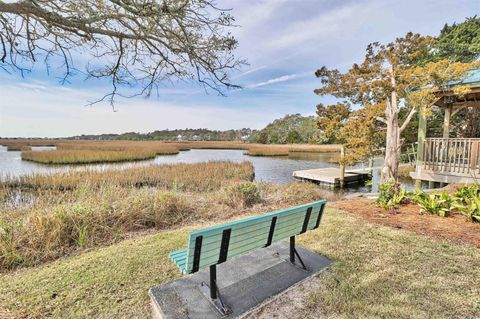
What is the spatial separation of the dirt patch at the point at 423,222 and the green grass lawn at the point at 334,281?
41cm

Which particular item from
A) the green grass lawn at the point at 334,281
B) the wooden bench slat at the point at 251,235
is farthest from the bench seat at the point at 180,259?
the green grass lawn at the point at 334,281

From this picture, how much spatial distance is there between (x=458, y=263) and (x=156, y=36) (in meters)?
5.83

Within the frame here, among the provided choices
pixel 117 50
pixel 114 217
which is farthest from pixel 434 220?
pixel 117 50

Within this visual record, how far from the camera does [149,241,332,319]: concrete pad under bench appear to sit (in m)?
2.16

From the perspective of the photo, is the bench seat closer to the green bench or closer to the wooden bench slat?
the green bench

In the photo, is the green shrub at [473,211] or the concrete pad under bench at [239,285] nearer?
the concrete pad under bench at [239,285]

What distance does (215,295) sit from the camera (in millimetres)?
2273

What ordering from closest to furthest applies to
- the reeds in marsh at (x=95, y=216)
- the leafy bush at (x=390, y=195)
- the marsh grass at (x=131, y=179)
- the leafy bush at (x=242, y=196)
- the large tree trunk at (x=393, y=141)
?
the reeds in marsh at (x=95, y=216), the leafy bush at (x=390, y=195), the leafy bush at (x=242, y=196), the large tree trunk at (x=393, y=141), the marsh grass at (x=131, y=179)

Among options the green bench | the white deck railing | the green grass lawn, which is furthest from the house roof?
the green bench

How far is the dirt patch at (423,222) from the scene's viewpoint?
13.0 ft

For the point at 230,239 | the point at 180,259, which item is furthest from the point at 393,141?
the point at 180,259

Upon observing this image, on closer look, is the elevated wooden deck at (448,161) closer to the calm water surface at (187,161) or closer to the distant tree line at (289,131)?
the calm water surface at (187,161)

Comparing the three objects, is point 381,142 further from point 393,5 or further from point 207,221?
point 207,221

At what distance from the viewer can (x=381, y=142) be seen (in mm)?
10938
